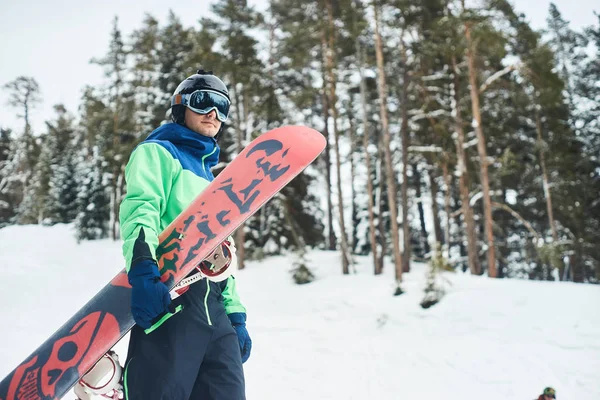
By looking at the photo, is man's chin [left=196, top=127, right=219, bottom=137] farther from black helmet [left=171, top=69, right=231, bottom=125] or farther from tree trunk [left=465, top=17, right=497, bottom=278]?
tree trunk [left=465, top=17, right=497, bottom=278]

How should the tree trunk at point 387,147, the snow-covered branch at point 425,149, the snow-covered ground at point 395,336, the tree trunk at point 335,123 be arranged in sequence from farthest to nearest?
the tree trunk at point 335,123 < the snow-covered branch at point 425,149 < the tree trunk at point 387,147 < the snow-covered ground at point 395,336

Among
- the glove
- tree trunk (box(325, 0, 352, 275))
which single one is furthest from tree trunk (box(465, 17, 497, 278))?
the glove

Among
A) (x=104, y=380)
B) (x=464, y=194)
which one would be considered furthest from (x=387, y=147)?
(x=104, y=380)

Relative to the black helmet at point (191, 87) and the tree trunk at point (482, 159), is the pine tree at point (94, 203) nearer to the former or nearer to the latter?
the tree trunk at point (482, 159)

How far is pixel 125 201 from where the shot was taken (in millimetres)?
1492

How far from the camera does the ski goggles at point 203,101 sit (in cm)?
185

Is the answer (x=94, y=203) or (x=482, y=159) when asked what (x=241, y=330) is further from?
(x=94, y=203)

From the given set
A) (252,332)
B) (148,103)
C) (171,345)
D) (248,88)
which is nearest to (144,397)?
(171,345)

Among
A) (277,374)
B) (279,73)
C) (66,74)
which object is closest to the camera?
(277,374)

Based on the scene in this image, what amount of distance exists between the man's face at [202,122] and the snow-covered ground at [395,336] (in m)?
3.67

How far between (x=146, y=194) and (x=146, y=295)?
38cm

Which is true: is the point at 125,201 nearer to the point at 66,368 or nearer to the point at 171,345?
the point at 171,345

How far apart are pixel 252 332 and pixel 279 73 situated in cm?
1291

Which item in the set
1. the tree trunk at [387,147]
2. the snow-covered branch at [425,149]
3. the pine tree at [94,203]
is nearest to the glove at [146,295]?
the tree trunk at [387,147]
